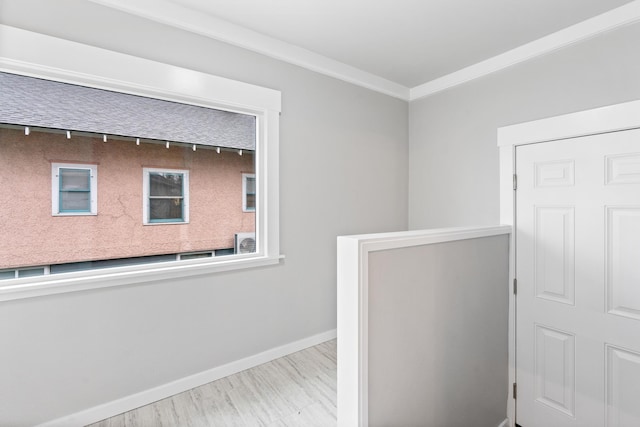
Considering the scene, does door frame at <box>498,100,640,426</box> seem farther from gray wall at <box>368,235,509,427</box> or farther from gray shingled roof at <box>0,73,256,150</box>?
gray shingled roof at <box>0,73,256,150</box>

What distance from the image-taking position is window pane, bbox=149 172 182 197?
2.04 meters

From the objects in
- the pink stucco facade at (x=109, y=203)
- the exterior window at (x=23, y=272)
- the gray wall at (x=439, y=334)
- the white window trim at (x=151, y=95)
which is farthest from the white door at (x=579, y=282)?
the exterior window at (x=23, y=272)

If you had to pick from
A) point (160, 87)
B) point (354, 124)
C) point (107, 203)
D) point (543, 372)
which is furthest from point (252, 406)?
point (354, 124)

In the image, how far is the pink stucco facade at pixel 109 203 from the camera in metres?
1.64

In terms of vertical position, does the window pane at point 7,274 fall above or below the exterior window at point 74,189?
below

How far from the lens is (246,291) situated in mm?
2289

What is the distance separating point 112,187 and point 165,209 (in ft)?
1.07

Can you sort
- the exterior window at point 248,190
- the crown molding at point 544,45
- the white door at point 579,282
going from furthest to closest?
the exterior window at point 248,190
the crown molding at point 544,45
the white door at point 579,282

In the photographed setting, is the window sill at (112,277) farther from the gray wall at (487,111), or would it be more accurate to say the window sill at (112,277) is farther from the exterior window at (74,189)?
the gray wall at (487,111)

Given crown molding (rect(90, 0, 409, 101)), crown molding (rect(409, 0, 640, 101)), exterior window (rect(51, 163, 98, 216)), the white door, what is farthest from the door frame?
exterior window (rect(51, 163, 98, 216))

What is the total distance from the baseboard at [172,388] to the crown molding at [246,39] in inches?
88.7

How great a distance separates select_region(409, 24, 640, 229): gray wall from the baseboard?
5.56 ft

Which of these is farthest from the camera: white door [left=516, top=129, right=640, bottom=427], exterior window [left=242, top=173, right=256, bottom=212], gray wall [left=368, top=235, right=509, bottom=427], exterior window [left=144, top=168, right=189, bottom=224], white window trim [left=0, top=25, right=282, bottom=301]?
exterior window [left=242, top=173, right=256, bottom=212]

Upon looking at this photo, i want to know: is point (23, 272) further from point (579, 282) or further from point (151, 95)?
point (579, 282)
